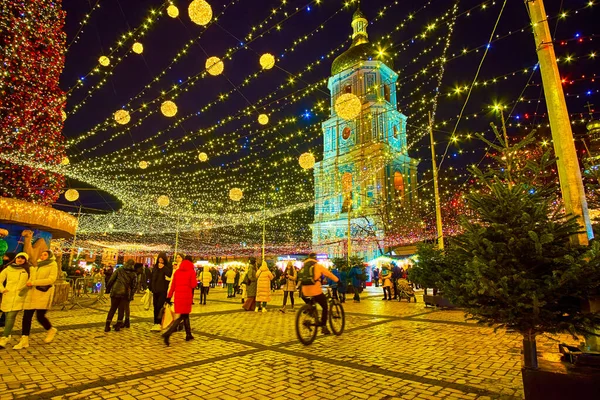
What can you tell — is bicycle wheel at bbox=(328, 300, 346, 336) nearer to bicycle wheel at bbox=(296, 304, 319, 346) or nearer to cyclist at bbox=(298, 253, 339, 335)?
cyclist at bbox=(298, 253, 339, 335)

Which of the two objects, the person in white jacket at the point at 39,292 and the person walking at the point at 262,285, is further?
the person walking at the point at 262,285

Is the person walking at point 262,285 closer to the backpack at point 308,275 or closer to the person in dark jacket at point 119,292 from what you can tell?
the person in dark jacket at point 119,292

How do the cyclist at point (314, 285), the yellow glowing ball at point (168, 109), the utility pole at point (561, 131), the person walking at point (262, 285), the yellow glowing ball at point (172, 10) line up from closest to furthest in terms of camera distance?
1. the utility pole at point (561, 131)
2. the cyclist at point (314, 285)
3. the yellow glowing ball at point (172, 10)
4. the yellow glowing ball at point (168, 109)
5. the person walking at point (262, 285)

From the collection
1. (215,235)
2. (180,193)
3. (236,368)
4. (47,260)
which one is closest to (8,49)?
(47,260)

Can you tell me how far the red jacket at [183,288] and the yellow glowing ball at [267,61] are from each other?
6.02m

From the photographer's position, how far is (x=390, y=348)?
6.07 meters

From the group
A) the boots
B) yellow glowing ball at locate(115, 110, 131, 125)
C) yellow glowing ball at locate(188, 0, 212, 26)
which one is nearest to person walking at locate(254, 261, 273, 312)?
yellow glowing ball at locate(115, 110, 131, 125)

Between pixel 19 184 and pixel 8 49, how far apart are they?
16.5ft

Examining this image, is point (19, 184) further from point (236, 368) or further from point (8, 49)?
point (236, 368)

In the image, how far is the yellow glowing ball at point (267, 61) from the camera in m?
9.79

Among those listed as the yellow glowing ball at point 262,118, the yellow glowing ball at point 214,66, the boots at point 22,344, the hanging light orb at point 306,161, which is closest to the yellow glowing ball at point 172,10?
the yellow glowing ball at point 214,66

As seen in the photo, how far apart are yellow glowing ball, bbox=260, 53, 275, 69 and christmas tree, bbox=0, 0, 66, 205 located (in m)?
8.77

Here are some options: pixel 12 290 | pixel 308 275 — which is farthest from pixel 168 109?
pixel 308 275

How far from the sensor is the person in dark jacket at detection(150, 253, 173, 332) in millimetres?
7875
